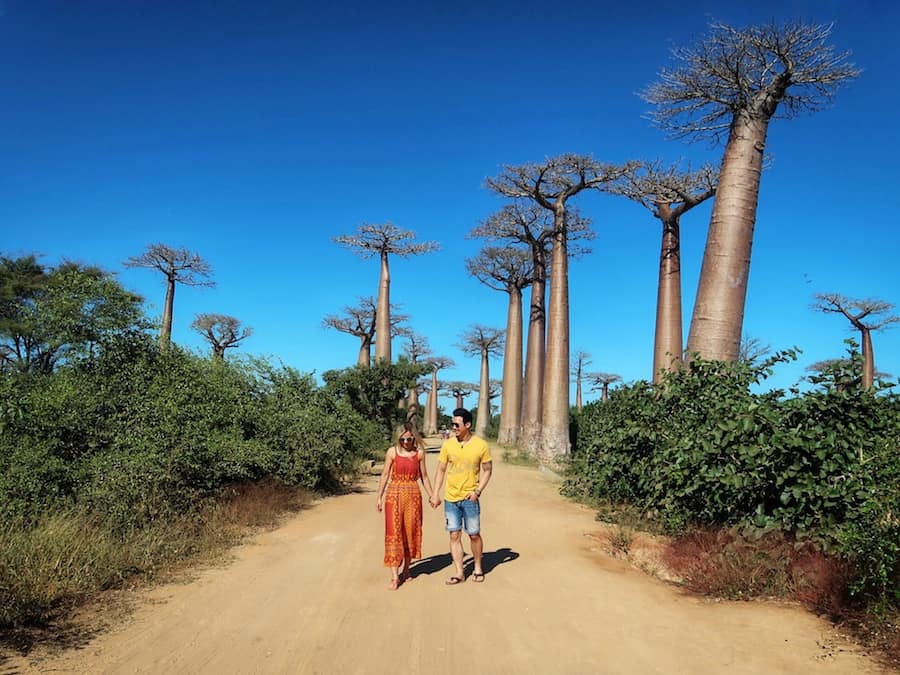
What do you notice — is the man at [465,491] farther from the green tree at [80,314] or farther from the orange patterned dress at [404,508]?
the green tree at [80,314]

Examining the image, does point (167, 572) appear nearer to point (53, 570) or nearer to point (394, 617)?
point (53, 570)

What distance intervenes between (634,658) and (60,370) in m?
6.83

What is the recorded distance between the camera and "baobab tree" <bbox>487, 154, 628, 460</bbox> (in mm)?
16312

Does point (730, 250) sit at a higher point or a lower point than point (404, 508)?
higher

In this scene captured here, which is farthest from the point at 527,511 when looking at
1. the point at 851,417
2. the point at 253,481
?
the point at 851,417

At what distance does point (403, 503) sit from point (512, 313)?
64.2 feet

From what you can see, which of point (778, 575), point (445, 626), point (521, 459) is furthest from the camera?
point (521, 459)

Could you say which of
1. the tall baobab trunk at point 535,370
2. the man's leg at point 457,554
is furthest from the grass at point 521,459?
the man's leg at point 457,554

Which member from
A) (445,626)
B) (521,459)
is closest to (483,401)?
(521,459)

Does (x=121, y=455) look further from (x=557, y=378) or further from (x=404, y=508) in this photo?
(x=557, y=378)

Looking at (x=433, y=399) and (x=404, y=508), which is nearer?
(x=404, y=508)

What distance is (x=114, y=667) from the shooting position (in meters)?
3.16

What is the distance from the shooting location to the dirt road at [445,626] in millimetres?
3203

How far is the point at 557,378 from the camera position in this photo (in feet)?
53.4
